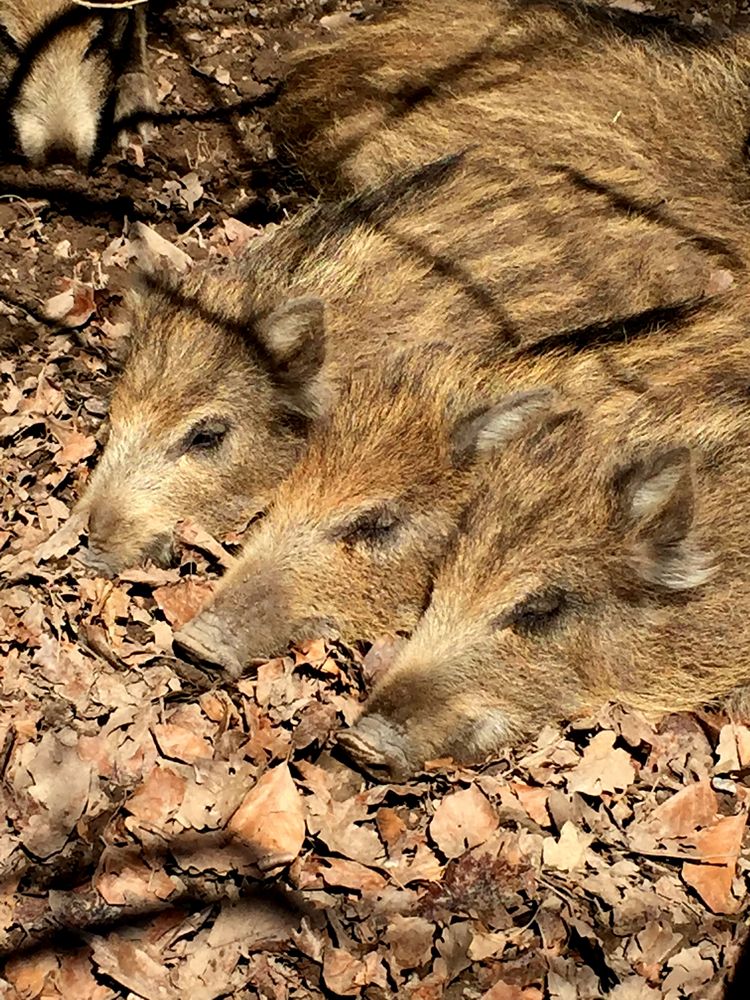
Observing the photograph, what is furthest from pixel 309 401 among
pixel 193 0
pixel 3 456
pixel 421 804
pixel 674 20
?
pixel 674 20

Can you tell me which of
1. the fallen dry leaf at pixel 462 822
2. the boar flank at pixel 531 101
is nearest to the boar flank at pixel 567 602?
the fallen dry leaf at pixel 462 822

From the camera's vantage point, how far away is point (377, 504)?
4.67 metres

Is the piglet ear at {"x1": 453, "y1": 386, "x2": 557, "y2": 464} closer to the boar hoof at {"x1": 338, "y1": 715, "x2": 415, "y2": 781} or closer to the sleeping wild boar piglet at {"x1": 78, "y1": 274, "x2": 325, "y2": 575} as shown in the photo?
the sleeping wild boar piglet at {"x1": 78, "y1": 274, "x2": 325, "y2": 575}

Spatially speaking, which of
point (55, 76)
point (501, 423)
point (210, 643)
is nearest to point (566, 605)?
point (501, 423)

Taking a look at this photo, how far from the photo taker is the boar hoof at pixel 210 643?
4.41 metres

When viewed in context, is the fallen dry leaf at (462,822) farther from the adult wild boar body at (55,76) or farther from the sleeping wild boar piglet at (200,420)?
the adult wild boar body at (55,76)

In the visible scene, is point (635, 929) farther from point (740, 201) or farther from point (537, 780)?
A: point (740, 201)

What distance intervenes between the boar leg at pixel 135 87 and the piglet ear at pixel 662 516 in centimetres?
257

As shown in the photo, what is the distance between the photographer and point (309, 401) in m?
4.96

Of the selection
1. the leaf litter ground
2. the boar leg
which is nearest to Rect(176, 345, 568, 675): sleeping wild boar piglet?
the leaf litter ground

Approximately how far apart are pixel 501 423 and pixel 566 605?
64 cm

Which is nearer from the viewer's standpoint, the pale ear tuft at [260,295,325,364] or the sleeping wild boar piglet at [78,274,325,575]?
the sleeping wild boar piglet at [78,274,325,575]

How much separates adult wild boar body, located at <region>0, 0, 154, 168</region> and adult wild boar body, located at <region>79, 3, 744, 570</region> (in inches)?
34.6

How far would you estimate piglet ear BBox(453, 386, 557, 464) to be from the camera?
470 centimetres
